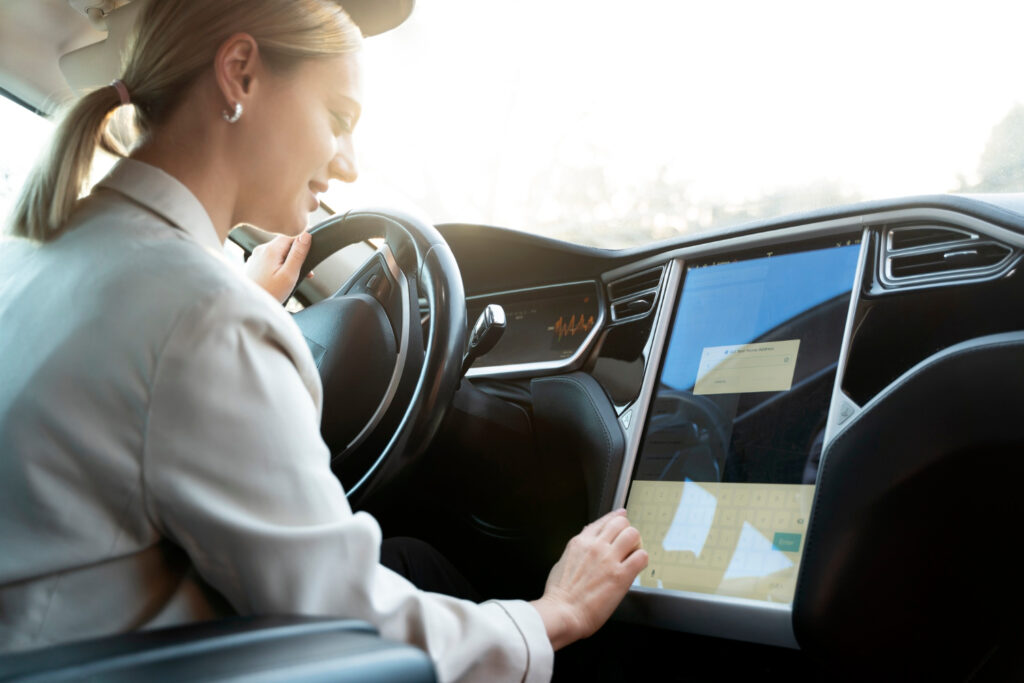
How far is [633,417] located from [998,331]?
20.3 inches

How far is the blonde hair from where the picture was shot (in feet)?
2.70

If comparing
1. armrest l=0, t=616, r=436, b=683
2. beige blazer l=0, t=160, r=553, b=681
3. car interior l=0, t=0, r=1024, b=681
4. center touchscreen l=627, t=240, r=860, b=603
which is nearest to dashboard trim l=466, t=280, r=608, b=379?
car interior l=0, t=0, r=1024, b=681

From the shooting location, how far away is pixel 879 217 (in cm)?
120

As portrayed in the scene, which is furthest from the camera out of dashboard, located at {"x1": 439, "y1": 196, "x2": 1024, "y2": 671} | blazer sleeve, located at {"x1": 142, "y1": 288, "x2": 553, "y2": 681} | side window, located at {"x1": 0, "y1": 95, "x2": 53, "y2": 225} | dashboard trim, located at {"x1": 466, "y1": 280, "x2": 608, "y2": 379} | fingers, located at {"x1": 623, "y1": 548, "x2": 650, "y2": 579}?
dashboard trim, located at {"x1": 466, "y1": 280, "x2": 608, "y2": 379}

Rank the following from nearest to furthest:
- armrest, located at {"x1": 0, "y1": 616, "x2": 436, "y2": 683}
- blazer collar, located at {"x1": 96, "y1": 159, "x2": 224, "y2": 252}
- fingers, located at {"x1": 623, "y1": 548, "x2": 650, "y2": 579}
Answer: armrest, located at {"x1": 0, "y1": 616, "x2": 436, "y2": 683}, blazer collar, located at {"x1": 96, "y1": 159, "x2": 224, "y2": 252}, fingers, located at {"x1": 623, "y1": 548, "x2": 650, "y2": 579}

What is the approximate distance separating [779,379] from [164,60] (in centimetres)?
86

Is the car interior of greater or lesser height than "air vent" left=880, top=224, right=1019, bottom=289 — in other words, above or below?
below

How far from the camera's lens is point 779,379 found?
122 cm

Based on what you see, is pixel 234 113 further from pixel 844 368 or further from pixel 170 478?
pixel 844 368

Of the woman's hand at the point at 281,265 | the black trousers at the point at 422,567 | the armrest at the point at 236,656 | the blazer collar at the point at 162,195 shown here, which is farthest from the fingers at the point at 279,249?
the armrest at the point at 236,656

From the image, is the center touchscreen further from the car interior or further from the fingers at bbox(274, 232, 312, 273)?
the fingers at bbox(274, 232, 312, 273)

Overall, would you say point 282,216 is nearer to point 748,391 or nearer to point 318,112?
point 318,112

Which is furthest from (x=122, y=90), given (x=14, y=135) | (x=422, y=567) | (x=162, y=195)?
(x=14, y=135)

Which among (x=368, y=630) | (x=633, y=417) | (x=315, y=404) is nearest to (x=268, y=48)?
(x=315, y=404)
